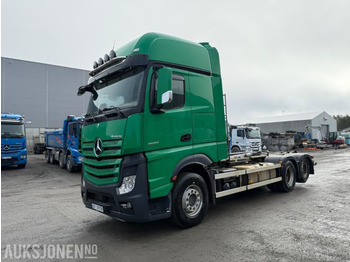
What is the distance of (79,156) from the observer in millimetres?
12523

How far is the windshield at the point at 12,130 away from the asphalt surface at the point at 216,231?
822 centimetres

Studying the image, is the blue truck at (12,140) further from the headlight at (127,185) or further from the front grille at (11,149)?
the headlight at (127,185)

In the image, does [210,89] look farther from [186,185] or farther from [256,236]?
[256,236]

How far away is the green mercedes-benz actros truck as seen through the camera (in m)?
4.05

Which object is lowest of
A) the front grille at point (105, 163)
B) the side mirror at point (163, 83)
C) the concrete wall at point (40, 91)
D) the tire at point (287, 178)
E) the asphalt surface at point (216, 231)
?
the asphalt surface at point (216, 231)

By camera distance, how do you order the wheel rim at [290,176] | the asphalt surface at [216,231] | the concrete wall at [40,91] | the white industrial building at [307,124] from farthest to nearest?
the white industrial building at [307,124] → the concrete wall at [40,91] → the wheel rim at [290,176] → the asphalt surface at [216,231]


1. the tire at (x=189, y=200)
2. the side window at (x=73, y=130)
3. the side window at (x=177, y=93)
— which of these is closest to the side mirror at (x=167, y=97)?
the side window at (x=177, y=93)

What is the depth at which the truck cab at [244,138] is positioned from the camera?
19358mm

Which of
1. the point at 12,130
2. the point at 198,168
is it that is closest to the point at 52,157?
the point at 12,130

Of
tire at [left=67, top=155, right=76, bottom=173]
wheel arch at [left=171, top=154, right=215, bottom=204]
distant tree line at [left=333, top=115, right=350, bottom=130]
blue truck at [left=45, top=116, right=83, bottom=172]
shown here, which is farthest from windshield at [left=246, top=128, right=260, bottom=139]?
distant tree line at [left=333, top=115, right=350, bottom=130]

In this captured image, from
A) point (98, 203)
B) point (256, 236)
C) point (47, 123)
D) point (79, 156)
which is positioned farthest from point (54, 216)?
point (47, 123)

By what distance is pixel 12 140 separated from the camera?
1407cm

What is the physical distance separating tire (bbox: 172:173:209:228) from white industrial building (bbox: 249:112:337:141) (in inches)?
1598

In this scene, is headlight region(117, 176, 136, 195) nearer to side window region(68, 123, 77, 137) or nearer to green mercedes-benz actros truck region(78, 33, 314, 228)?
green mercedes-benz actros truck region(78, 33, 314, 228)
